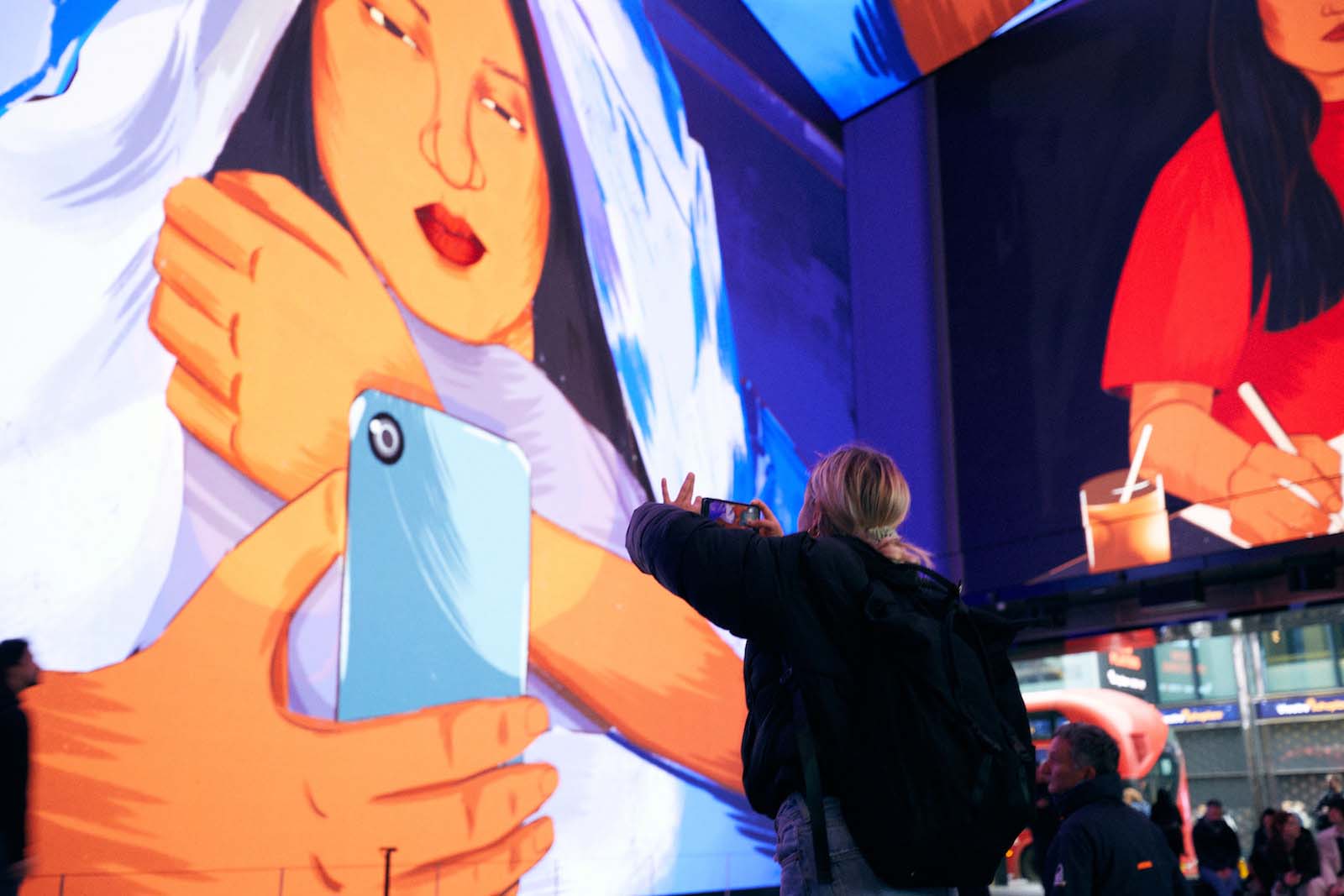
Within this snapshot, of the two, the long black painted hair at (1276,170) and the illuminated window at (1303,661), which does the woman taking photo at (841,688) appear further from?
the illuminated window at (1303,661)

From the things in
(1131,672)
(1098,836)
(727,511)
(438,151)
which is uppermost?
(438,151)

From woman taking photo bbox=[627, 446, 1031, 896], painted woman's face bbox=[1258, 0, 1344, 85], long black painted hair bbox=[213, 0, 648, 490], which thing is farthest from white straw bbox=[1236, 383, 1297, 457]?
woman taking photo bbox=[627, 446, 1031, 896]

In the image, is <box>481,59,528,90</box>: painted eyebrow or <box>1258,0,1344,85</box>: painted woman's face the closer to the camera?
<box>481,59,528,90</box>: painted eyebrow

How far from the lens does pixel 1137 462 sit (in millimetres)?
6754

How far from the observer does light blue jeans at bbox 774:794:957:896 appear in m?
1.35

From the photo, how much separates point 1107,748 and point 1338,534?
3736mm

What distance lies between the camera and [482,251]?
526 cm

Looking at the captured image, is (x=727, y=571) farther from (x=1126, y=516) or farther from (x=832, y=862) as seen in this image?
(x=1126, y=516)

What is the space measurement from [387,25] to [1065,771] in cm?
404

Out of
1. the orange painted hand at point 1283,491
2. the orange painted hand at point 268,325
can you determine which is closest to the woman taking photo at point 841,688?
the orange painted hand at point 268,325

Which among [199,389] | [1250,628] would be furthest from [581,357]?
[1250,628]

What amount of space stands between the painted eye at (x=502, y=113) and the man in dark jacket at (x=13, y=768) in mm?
3148

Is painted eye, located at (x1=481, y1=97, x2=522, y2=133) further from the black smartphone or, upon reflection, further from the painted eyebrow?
the black smartphone

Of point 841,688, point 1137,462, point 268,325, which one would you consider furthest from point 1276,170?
point 841,688
